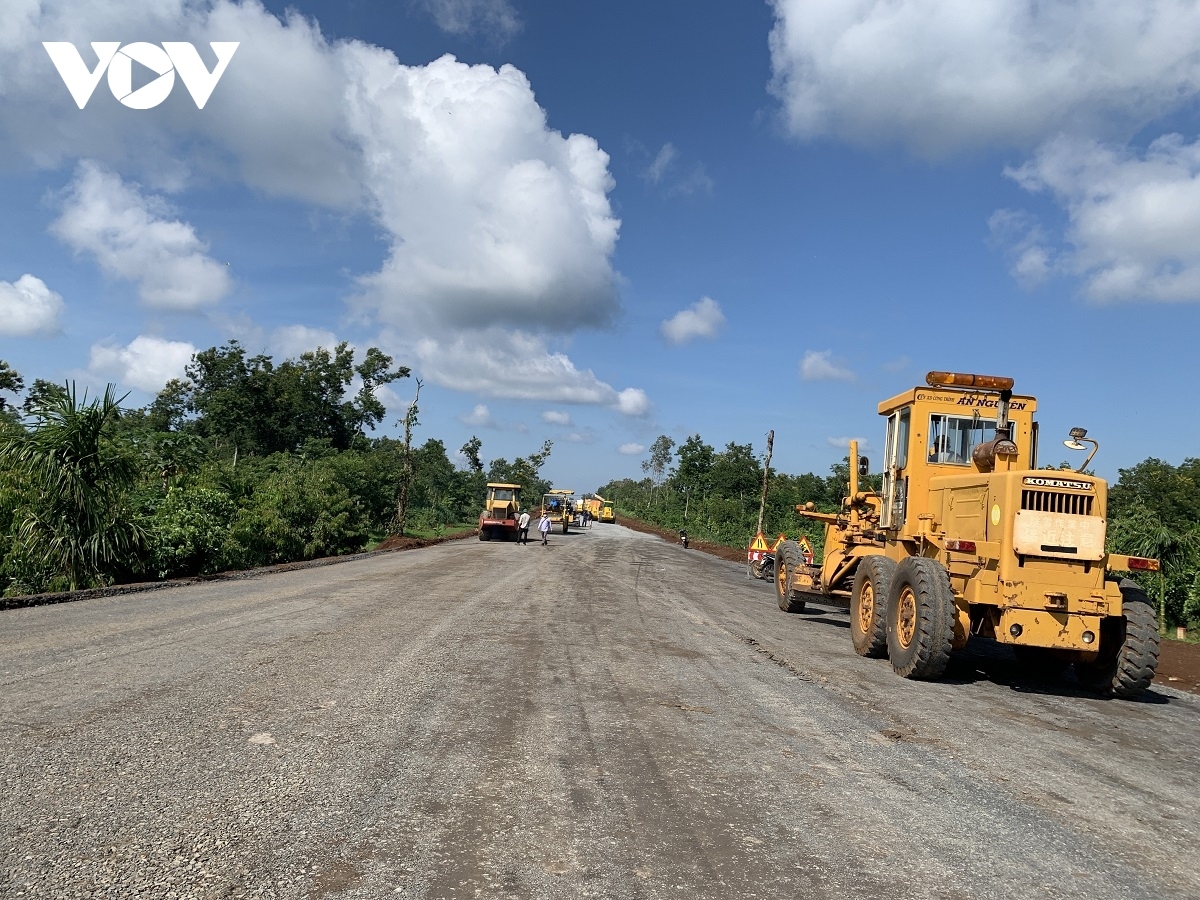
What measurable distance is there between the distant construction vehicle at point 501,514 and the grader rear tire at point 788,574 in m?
22.9

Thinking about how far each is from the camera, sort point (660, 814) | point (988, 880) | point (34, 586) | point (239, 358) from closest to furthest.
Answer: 1. point (988, 880)
2. point (660, 814)
3. point (34, 586)
4. point (239, 358)

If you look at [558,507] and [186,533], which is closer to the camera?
[186,533]

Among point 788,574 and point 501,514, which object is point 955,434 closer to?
point 788,574

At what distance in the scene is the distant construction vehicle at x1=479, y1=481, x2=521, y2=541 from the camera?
122 feet

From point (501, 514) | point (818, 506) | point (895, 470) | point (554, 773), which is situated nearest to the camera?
point (554, 773)

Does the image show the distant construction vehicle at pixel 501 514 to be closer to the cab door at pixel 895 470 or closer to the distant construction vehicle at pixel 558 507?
the distant construction vehicle at pixel 558 507

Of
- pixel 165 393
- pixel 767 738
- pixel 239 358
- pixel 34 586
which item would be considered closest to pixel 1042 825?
pixel 767 738

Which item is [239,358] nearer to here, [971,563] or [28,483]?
[28,483]

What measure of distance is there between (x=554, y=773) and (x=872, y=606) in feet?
21.1

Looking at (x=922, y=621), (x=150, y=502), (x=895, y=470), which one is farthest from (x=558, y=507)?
(x=922, y=621)

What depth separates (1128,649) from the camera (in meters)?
8.22

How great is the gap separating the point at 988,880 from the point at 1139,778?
8.73ft

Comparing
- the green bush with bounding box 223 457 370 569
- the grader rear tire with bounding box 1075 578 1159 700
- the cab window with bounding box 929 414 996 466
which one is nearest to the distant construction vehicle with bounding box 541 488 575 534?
the green bush with bounding box 223 457 370 569

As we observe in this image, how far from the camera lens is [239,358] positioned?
2201 inches
